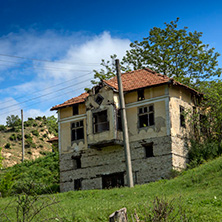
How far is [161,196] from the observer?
20266 millimetres

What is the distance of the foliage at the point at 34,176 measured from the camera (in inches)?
1292

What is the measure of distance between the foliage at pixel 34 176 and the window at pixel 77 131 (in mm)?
4318

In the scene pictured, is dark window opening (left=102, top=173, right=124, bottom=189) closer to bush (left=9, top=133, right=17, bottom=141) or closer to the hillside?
the hillside

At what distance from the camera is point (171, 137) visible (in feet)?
95.8

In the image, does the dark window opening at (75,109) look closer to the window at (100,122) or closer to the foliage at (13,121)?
the window at (100,122)

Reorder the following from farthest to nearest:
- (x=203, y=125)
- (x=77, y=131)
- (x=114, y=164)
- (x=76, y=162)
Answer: (x=77, y=131) → (x=76, y=162) → (x=203, y=125) → (x=114, y=164)

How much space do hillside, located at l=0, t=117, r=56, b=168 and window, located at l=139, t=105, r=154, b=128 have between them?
3832cm

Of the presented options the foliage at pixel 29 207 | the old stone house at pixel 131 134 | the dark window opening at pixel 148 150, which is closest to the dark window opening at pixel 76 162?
the old stone house at pixel 131 134

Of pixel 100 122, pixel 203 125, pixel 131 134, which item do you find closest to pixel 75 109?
pixel 100 122

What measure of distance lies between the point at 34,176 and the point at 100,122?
455 inches

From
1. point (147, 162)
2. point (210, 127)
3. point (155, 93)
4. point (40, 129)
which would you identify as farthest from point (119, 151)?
point (40, 129)

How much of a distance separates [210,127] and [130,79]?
24.3 ft

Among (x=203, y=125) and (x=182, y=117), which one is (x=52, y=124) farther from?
(x=182, y=117)

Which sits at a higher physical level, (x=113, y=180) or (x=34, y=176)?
(x=34, y=176)
